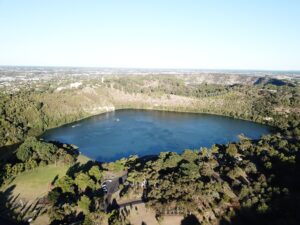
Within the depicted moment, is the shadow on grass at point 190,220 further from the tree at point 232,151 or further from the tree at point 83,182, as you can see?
the tree at point 232,151

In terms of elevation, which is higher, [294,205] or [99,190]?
[294,205]

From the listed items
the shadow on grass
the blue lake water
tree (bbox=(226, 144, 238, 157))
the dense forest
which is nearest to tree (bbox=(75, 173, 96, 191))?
the dense forest

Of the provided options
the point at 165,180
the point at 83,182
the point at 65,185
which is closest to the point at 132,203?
the point at 165,180

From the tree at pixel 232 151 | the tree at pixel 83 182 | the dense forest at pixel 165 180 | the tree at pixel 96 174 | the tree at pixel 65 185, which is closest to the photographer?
the dense forest at pixel 165 180

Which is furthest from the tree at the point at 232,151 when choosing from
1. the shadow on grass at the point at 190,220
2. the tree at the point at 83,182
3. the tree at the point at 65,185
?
the tree at the point at 65,185

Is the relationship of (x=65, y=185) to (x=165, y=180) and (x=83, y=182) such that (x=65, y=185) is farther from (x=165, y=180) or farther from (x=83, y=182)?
(x=165, y=180)

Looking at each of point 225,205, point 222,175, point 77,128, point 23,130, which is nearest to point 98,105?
point 77,128

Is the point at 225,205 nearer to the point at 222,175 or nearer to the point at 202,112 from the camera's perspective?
the point at 222,175
